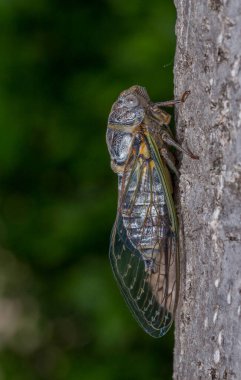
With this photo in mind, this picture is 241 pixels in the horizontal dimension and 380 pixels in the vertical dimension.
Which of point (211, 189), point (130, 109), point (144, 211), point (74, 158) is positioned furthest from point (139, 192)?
point (74, 158)

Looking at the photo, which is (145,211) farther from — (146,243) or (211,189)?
(211,189)

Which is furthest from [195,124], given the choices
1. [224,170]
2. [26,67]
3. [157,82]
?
[26,67]

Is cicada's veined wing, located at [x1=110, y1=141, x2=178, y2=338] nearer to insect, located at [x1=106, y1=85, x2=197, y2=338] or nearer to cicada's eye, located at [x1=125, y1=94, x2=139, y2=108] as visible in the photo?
insect, located at [x1=106, y1=85, x2=197, y2=338]

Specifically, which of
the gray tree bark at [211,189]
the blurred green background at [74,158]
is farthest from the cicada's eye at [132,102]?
the blurred green background at [74,158]

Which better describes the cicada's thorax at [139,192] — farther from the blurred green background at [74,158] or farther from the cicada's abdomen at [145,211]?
the blurred green background at [74,158]

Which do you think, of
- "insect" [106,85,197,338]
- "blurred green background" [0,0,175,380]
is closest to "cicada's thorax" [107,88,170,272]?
"insect" [106,85,197,338]
